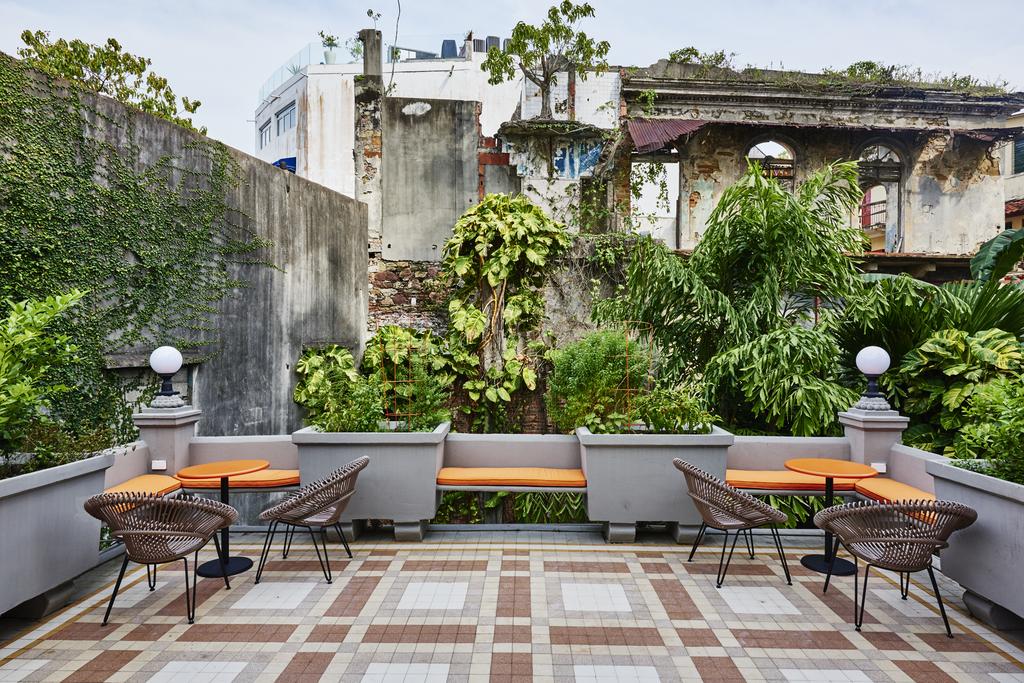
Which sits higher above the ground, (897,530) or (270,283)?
(270,283)

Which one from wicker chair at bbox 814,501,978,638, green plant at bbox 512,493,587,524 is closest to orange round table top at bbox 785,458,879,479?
wicker chair at bbox 814,501,978,638

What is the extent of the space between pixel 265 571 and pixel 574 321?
20.0 feet

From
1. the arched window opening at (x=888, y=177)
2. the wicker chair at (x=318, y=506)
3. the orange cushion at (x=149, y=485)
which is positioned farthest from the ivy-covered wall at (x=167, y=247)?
the arched window opening at (x=888, y=177)

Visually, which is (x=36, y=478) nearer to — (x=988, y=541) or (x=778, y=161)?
(x=988, y=541)

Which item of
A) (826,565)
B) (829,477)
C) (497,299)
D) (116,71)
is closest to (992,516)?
(829,477)

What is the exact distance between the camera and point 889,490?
16.3ft

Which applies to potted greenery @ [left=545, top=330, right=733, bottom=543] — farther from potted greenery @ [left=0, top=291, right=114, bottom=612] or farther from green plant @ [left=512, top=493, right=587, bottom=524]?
potted greenery @ [left=0, top=291, right=114, bottom=612]

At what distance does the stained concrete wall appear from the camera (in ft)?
32.7

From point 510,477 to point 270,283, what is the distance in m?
4.38

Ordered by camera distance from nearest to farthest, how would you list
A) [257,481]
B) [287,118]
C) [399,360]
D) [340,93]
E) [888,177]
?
[257,481] → [399,360] → [888,177] → [340,93] → [287,118]

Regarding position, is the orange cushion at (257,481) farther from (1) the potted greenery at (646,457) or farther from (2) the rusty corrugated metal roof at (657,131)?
(2) the rusty corrugated metal roof at (657,131)

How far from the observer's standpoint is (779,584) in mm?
4352

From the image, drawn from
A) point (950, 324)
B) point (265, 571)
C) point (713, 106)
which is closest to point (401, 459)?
point (265, 571)

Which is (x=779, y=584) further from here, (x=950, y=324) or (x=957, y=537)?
(x=950, y=324)
